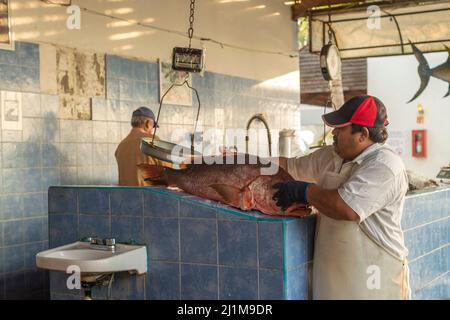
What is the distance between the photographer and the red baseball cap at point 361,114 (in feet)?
10.6

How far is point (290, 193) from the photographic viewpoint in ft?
10.4

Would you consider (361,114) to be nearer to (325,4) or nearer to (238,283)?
(238,283)

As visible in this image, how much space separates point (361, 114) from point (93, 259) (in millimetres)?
1643

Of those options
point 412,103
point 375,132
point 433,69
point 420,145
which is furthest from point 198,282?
point 412,103

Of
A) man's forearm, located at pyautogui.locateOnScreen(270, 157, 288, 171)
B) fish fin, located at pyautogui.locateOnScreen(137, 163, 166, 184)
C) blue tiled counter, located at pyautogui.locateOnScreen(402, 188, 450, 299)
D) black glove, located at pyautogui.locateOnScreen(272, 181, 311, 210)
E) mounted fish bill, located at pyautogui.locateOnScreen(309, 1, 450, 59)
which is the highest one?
mounted fish bill, located at pyautogui.locateOnScreen(309, 1, 450, 59)

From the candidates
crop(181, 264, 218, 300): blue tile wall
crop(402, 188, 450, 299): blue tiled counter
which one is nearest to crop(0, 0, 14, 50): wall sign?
crop(181, 264, 218, 300): blue tile wall

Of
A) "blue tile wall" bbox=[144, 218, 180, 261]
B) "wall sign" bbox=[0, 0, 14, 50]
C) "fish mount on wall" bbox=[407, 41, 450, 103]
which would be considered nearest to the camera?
"blue tile wall" bbox=[144, 218, 180, 261]

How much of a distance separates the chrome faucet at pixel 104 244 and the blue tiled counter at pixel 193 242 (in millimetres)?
83

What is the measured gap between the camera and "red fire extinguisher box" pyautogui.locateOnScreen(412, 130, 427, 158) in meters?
15.2

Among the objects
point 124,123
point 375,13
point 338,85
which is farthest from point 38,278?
point 338,85

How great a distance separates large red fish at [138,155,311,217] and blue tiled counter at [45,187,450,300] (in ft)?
0.22

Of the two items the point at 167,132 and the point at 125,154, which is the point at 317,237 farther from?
the point at 167,132

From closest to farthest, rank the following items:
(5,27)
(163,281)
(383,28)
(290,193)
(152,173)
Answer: (290,193) → (163,281) → (152,173) → (5,27) → (383,28)

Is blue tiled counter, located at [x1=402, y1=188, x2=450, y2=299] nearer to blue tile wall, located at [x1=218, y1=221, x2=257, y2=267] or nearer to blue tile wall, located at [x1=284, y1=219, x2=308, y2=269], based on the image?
blue tile wall, located at [x1=284, y1=219, x2=308, y2=269]
